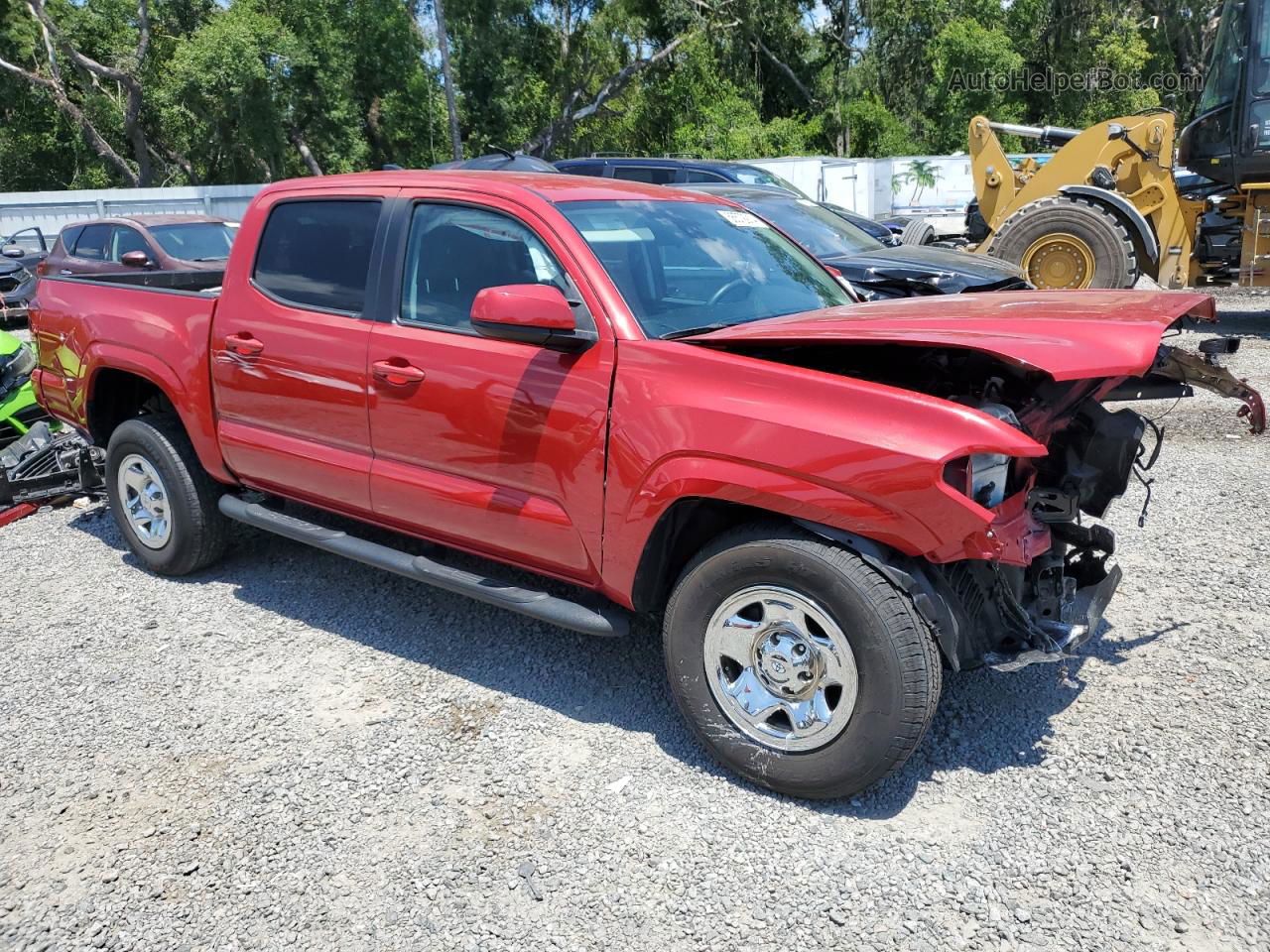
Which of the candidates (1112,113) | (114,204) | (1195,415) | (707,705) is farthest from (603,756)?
(1112,113)

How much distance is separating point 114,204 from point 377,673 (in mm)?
23627

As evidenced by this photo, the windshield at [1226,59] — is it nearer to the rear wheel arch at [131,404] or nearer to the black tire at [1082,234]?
the black tire at [1082,234]

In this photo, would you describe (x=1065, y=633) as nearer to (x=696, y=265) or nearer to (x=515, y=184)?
(x=696, y=265)

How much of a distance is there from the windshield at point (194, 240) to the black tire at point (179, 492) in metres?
7.83

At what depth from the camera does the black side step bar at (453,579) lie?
362cm

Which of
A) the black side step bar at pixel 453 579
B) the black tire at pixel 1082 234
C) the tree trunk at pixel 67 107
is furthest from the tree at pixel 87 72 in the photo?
the black side step bar at pixel 453 579

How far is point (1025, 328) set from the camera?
3084mm

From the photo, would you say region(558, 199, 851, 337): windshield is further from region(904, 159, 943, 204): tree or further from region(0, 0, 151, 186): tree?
region(0, 0, 151, 186): tree

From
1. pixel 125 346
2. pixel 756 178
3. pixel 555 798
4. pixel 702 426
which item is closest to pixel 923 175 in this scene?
pixel 756 178

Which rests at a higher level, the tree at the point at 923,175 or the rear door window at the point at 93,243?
the tree at the point at 923,175

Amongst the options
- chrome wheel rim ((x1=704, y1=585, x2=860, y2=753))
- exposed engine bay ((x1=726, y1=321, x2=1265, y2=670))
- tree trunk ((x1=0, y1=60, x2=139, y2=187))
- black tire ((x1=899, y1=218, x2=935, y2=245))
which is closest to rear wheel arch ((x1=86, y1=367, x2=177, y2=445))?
chrome wheel rim ((x1=704, y1=585, x2=860, y2=753))

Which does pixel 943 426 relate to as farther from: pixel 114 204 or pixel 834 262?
pixel 114 204

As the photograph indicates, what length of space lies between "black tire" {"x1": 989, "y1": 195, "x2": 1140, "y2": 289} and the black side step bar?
8.92 meters

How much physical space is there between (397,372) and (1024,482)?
2.27 m
